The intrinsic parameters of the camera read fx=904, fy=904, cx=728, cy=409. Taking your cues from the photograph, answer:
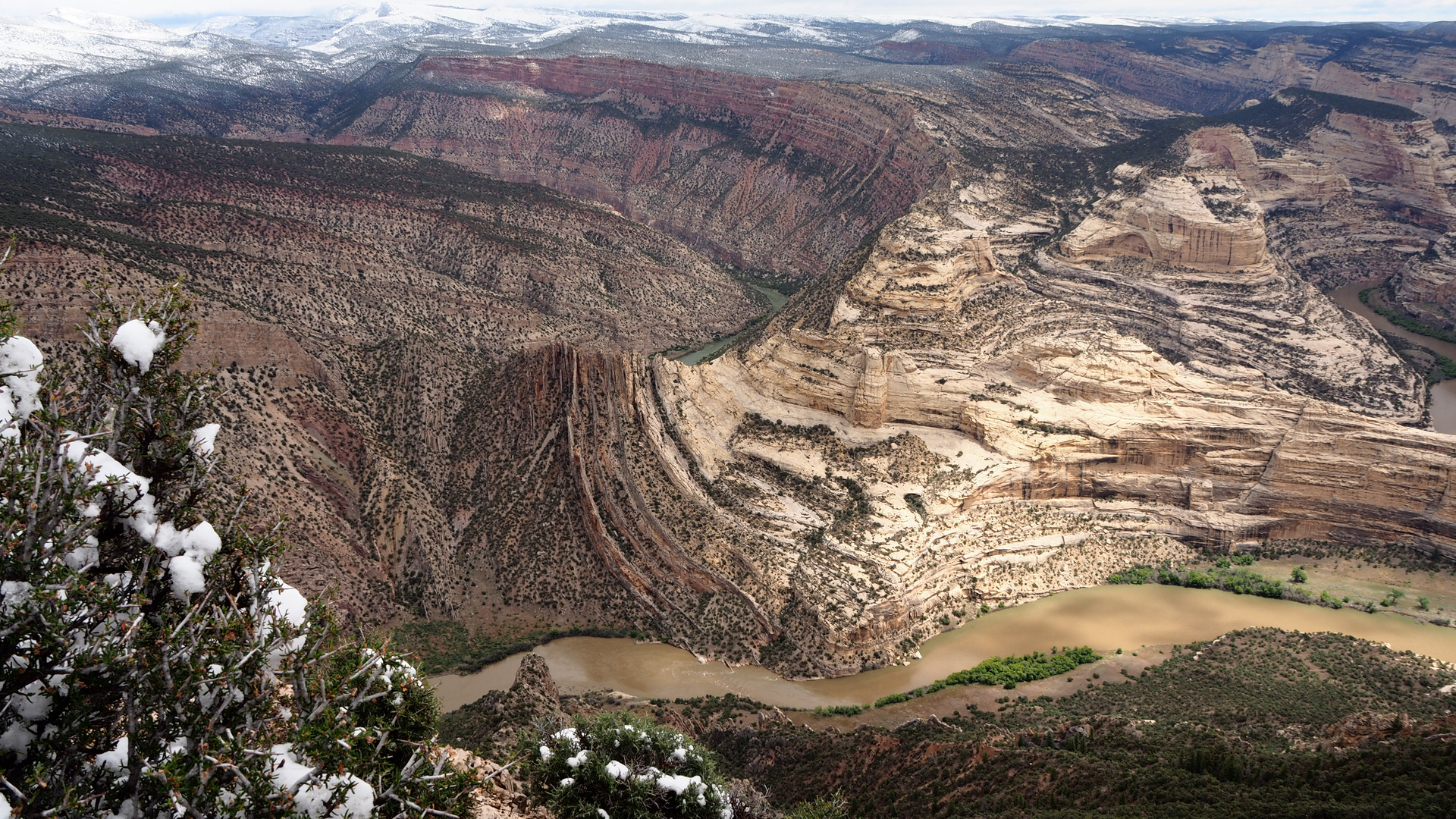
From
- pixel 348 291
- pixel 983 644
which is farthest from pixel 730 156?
pixel 983 644

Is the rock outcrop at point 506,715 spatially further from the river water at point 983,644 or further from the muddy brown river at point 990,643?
the river water at point 983,644

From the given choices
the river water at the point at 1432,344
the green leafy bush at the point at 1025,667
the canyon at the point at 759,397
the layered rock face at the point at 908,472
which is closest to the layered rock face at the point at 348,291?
the canyon at the point at 759,397

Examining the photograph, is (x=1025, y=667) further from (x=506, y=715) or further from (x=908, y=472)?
(x=506, y=715)

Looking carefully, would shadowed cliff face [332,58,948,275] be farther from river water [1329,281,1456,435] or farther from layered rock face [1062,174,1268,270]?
river water [1329,281,1456,435]

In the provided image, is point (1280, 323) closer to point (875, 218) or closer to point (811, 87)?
point (875, 218)

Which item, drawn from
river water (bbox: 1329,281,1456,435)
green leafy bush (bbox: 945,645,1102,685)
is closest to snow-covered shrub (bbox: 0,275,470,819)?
green leafy bush (bbox: 945,645,1102,685)
